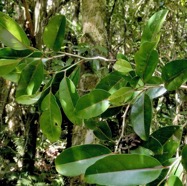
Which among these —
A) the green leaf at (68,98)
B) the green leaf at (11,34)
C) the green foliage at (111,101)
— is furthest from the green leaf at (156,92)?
the green leaf at (11,34)

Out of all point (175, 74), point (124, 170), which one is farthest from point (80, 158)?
point (175, 74)

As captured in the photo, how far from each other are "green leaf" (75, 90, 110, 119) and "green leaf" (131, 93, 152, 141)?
1.9 inches

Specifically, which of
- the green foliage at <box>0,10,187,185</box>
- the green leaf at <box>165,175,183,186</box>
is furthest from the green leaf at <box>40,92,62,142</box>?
the green leaf at <box>165,175,183,186</box>

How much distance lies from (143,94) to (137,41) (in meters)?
1.73

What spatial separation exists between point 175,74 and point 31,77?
26 cm

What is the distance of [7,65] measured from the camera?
0.56 metres

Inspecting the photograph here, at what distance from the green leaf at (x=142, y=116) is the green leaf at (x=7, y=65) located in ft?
0.74

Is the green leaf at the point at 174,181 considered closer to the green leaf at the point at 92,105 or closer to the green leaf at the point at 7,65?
the green leaf at the point at 92,105

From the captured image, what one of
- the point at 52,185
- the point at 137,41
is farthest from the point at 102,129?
the point at 52,185

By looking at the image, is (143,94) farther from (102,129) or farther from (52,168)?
Answer: (52,168)

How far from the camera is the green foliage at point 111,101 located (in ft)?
1.29

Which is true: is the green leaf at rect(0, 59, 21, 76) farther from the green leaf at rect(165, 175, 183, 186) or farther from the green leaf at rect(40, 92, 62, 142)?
the green leaf at rect(165, 175, 183, 186)

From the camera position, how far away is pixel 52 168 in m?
3.23

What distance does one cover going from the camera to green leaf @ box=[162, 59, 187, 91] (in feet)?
1.44
